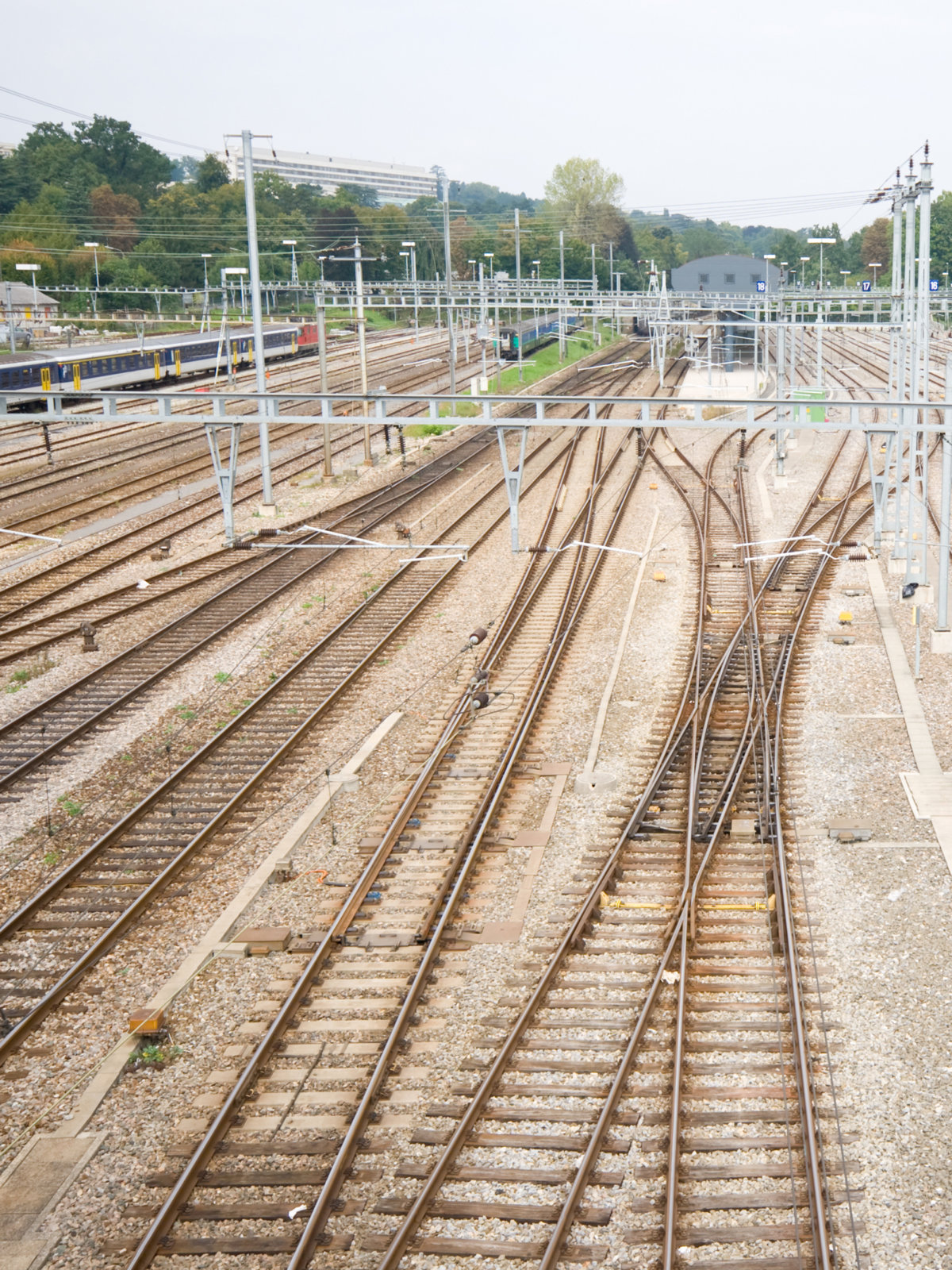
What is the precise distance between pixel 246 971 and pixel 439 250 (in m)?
107

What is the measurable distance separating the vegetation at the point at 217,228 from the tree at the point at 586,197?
146mm

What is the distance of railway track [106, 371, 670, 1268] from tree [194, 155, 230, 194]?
95.6 metres

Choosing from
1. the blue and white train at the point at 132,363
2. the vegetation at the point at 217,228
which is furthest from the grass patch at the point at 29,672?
the vegetation at the point at 217,228

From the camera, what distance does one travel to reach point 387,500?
1192 inches

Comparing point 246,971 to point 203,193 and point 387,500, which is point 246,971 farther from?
point 203,193

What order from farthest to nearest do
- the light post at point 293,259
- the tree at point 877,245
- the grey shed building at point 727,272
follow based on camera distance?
the tree at point 877,245, the grey shed building at point 727,272, the light post at point 293,259

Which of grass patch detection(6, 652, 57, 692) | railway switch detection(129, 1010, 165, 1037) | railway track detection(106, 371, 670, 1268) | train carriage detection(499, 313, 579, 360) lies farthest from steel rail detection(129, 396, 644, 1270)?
train carriage detection(499, 313, 579, 360)

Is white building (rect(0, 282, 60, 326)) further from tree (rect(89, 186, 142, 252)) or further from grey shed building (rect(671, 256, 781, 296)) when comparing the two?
grey shed building (rect(671, 256, 781, 296))

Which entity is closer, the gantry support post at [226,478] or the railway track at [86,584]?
the railway track at [86,584]

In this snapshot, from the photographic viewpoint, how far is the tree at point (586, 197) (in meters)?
127

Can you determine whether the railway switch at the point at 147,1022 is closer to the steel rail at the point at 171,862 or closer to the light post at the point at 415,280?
the steel rail at the point at 171,862

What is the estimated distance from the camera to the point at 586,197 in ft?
425

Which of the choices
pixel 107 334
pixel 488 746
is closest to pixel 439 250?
pixel 107 334

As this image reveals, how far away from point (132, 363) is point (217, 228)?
49.8 meters
